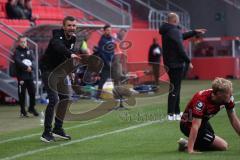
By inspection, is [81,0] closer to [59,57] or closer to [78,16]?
[78,16]

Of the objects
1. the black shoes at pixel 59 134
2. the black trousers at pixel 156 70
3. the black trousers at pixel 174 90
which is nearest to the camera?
the black shoes at pixel 59 134

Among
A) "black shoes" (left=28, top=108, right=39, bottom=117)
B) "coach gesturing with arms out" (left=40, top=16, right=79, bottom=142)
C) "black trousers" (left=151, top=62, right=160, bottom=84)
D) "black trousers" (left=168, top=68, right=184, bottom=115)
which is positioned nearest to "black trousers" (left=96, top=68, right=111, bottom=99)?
"black trousers" (left=151, top=62, right=160, bottom=84)

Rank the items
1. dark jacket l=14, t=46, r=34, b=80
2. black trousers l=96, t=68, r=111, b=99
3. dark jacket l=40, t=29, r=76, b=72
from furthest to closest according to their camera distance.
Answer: black trousers l=96, t=68, r=111, b=99, dark jacket l=14, t=46, r=34, b=80, dark jacket l=40, t=29, r=76, b=72

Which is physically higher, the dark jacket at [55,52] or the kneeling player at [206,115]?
the dark jacket at [55,52]

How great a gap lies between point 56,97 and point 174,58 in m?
3.85

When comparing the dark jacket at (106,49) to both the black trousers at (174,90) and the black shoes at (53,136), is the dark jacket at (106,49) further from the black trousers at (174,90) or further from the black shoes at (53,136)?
the black shoes at (53,136)

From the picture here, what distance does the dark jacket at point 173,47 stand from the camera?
1423cm

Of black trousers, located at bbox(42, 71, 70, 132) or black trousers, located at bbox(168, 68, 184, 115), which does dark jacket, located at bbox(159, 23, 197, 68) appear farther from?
black trousers, located at bbox(42, 71, 70, 132)

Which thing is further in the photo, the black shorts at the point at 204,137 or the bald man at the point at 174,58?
the bald man at the point at 174,58

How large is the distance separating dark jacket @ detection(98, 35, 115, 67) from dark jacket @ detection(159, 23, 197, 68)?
17.1 ft

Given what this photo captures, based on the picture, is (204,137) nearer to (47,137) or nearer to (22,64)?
(47,137)

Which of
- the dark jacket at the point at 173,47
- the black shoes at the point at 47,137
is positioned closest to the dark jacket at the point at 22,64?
the dark jacket at the point at 173,47

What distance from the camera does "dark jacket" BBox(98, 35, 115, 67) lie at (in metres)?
19.6

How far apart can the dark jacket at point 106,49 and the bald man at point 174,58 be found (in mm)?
5188
